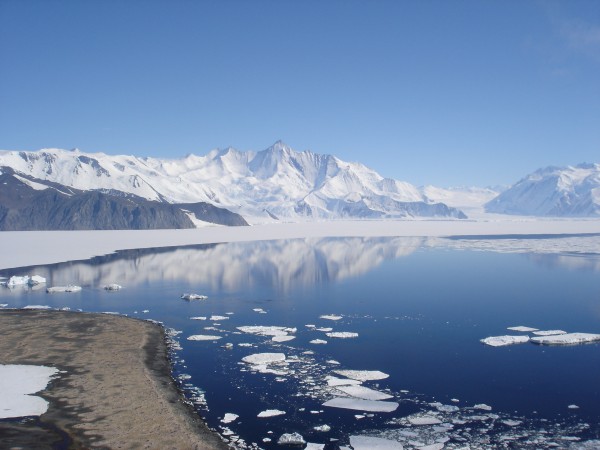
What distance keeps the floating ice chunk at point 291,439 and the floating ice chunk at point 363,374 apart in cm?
554

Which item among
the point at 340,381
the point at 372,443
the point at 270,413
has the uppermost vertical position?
the point at 340,381

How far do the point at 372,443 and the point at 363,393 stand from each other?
12.7 feet

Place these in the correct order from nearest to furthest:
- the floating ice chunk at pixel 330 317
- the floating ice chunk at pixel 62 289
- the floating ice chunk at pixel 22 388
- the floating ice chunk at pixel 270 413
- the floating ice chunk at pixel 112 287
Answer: the floating ice chunk at pixel 270 413 < the floating ice chunk at pixel 22 388 < the floating ice chunk at pixel 330 317 < the floating ice chunk at pixel 62 289 < the floating ice chunk at pixel 112 287

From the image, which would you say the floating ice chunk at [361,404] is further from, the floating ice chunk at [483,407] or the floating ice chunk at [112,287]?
the floating ice chunk at [112,287]

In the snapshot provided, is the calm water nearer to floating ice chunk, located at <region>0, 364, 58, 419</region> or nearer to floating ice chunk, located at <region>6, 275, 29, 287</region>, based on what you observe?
floating ice chunk, located at <region>6, 275, 29, 287</region>

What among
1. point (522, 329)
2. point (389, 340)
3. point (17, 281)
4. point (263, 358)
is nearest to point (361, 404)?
point (263, 358)

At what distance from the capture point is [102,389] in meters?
19.5

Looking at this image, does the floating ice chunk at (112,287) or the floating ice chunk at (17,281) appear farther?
the floating ice chunk at (17,281)

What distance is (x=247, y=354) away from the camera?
78.8ft

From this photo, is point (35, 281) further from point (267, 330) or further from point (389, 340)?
point (389, 340)

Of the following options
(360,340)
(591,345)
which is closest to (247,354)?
(360,340)

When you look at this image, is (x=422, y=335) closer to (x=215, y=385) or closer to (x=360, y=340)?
(x=360, y=340)

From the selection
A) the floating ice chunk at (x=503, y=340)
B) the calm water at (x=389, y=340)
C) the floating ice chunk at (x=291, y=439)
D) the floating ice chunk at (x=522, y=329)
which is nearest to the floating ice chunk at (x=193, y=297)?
the calm water at (x=389, y=340)

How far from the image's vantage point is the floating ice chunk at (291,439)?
15.2 meters
